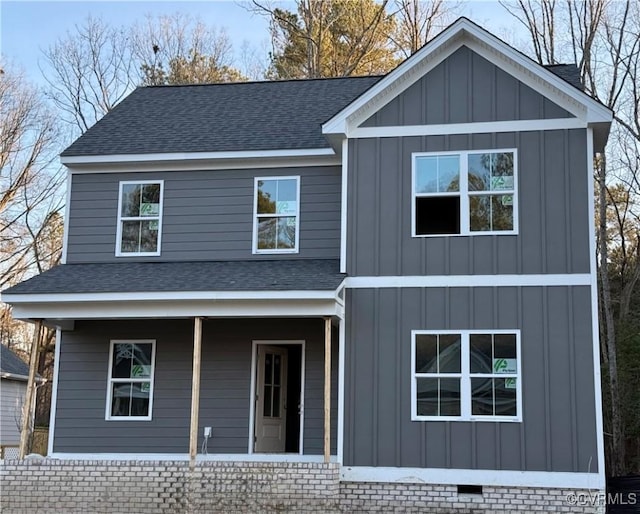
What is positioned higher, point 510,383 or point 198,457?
point 510,383

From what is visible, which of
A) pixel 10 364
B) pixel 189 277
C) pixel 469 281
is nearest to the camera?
pixel 469 281

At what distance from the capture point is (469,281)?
12.7 m

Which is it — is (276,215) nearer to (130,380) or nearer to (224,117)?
(224,117)

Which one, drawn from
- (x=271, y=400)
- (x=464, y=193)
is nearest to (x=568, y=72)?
(x=464, y=193)

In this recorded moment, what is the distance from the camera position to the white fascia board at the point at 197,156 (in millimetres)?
14594

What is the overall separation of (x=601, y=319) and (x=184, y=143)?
14650 millimetres

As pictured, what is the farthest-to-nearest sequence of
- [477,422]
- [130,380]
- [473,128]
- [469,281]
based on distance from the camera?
[130,380]
[473,128]
[469,281]
[477,422]

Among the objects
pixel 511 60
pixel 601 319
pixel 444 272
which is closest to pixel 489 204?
pixel 444 272

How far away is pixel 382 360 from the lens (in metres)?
12.7

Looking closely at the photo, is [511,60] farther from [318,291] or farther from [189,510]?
[189,510]

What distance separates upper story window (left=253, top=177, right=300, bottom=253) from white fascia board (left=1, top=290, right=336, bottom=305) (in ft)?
7.21

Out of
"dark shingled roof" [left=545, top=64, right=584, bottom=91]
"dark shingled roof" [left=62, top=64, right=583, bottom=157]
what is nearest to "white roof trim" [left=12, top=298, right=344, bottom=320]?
"dark shingled roof" [left=62, top=64, right=583, bottom=157]

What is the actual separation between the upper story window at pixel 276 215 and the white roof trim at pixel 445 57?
69.5 inches

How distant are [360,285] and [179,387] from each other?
3794 millimetres
